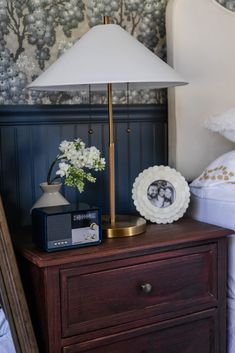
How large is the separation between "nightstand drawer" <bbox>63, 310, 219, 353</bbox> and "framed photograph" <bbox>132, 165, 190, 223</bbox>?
35 centimetres

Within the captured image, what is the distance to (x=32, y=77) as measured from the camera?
171 cm

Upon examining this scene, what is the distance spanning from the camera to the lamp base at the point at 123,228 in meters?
1.51

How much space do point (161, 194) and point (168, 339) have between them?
480 mm

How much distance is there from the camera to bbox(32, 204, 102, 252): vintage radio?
1357mm

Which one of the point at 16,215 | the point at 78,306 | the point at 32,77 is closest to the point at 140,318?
the point at 78,306

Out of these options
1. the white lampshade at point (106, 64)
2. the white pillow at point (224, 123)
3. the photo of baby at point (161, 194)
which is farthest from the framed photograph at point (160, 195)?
the white lampshade at point (106, 64)

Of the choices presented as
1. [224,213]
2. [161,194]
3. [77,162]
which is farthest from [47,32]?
[224,213]

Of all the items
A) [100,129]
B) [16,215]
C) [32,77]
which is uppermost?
[32,77]

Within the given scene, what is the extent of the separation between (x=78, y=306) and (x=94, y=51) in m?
0.74

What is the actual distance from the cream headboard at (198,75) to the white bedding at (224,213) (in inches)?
8.0

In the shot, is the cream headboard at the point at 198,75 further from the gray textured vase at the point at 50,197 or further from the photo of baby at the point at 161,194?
the gray textured vase at the point at 50,197

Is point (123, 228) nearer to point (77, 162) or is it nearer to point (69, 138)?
point (77, 162)

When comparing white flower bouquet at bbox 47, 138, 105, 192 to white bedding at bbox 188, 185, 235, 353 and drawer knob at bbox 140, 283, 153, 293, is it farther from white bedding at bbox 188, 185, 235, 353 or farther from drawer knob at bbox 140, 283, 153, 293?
white bedding at bbox 188, 185, 235, 353

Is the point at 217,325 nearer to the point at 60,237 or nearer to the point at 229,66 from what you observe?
the point at 60,237
